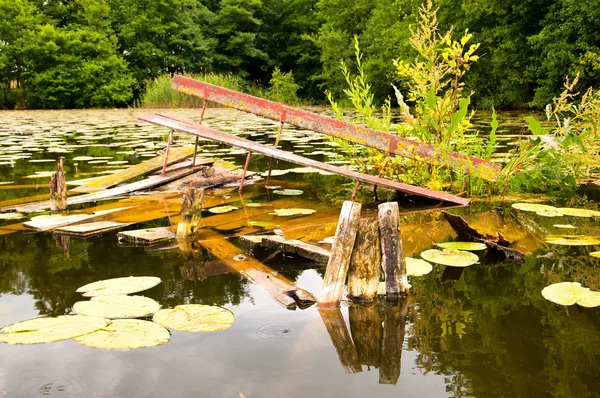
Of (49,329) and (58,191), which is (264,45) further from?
(49,329)

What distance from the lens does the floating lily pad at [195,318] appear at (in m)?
2.04

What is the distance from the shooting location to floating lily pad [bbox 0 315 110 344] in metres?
1.92

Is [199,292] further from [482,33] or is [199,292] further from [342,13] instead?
[342,13]

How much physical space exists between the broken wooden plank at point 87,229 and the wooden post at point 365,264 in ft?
6.05

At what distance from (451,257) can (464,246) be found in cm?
25

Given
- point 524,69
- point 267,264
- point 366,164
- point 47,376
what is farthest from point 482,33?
point 47,376

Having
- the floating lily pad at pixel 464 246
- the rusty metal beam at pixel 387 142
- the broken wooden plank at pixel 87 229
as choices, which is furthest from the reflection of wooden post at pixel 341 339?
the rusty metal beam at pixel 387 142

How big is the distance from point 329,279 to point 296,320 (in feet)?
0.83

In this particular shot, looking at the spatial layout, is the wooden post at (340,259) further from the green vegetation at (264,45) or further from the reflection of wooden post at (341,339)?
the green vegetation at (264,45)

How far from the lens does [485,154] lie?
15.4 ft

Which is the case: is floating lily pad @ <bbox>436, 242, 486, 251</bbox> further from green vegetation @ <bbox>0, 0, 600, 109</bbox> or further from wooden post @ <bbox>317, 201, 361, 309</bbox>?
green vegetation @ <bbox>0, 0, 600, 109</bbox>

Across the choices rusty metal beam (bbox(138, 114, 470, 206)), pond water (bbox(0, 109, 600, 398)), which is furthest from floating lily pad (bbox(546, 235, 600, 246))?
rusty metal beam (bbox(138, 114, 470, 206))

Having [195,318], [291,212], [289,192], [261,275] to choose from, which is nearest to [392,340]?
[195,318]

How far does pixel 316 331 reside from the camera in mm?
2002
